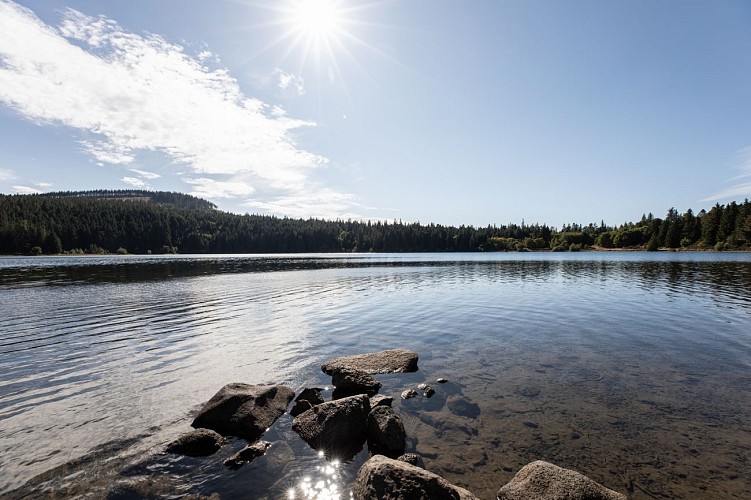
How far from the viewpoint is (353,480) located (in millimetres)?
10578

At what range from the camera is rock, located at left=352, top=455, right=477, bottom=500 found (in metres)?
8.79

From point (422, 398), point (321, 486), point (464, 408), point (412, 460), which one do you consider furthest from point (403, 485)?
point (422, 398)

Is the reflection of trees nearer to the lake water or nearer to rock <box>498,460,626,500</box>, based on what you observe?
the lake water

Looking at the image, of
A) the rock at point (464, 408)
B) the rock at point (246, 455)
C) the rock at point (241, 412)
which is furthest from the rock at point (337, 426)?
the rock at point (464, 408)

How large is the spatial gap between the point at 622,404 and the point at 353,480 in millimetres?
12103

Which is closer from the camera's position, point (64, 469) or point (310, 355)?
point (64, 469)

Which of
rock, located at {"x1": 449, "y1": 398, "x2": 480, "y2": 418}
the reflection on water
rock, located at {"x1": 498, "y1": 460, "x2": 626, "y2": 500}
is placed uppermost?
rock, located at {"x1": 498, "y1": 460, "x2": 626, "y2": 500}

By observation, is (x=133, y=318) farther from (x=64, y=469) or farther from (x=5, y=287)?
(x=5, y=287)

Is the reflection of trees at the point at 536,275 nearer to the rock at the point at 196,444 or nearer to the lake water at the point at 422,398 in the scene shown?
the lake water at the point at 422,398

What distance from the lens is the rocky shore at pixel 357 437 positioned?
8.95 meters

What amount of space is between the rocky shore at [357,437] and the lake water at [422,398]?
496mm

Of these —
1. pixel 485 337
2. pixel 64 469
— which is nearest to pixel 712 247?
pixel 485 337

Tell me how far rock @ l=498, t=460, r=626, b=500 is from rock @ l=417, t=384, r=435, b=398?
6797 mm

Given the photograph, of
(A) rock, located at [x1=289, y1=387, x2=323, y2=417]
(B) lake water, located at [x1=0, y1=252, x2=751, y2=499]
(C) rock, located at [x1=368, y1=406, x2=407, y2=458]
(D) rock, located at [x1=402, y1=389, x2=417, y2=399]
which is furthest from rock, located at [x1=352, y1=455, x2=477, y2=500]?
(D) rock, located at [x1=402, y1=389, x2=417, y2=399]
